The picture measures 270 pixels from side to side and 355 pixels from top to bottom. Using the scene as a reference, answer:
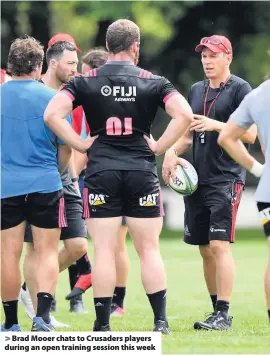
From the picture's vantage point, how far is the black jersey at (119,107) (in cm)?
858

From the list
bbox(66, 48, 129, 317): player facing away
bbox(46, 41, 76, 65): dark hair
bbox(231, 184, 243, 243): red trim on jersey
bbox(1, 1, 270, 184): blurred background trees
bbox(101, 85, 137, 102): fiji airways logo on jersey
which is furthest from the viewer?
bbox(1, 1, 270, 184): blurred background trees

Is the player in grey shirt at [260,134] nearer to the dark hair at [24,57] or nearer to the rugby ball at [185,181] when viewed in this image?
the rugby ball at [185,181]

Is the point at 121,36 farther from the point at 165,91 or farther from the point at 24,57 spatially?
the point at 24,57

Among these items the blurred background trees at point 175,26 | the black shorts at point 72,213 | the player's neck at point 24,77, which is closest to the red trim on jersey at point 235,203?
the black shorts at point 72,213

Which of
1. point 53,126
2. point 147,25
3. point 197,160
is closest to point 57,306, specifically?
point 197,160

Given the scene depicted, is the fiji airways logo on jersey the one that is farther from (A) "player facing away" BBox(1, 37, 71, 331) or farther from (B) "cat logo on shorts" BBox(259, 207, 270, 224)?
(B) "cat logo on shorts" BBox(259, 207, 270, 224)

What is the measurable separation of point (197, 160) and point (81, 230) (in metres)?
1.37

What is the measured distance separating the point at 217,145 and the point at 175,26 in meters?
20.6

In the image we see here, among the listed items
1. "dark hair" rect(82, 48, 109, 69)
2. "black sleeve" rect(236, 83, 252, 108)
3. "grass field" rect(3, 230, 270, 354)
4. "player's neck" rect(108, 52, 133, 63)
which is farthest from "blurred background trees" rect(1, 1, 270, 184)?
"player's neck" rect(108, 52, 133, 63)

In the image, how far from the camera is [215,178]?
9820 millimetres

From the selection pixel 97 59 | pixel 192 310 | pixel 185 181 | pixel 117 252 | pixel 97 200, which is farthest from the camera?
pixel 192 310

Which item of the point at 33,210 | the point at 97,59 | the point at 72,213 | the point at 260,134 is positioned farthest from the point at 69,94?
the point at 97,59

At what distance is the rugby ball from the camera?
9.63 metres

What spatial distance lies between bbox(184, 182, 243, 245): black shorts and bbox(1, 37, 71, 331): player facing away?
4.90 feet
